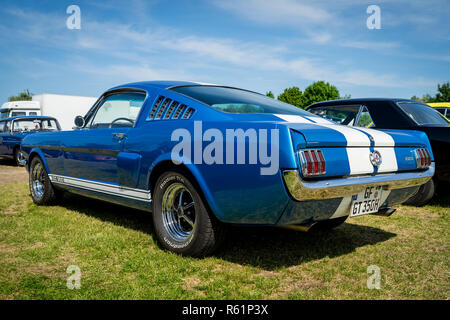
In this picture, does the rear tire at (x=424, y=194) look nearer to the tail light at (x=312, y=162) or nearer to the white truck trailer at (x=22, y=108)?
the tail light at (x=312, y=162)

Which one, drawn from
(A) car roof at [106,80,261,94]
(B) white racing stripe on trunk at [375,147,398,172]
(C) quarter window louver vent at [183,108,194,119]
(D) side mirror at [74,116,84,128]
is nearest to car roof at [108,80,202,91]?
(A) car roof at [106,80,261,94]

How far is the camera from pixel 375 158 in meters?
2.69

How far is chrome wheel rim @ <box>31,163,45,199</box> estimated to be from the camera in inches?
201

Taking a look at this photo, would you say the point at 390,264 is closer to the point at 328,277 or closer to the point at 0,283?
the point at 328,277

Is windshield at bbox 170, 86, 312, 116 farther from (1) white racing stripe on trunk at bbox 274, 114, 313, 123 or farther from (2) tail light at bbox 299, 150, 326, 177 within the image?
(2) tail light at bbox 299, 150, 326, 177

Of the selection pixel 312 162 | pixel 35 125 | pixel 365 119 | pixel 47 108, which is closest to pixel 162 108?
pixel 312 162

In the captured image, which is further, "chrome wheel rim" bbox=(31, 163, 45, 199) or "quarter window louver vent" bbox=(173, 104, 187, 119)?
"chrome wheel rim" bbox=(31, 163, 45, 199)

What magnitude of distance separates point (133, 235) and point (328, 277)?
1.85 meters

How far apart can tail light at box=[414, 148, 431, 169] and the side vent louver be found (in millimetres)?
1809

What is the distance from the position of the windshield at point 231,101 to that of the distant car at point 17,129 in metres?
9.20

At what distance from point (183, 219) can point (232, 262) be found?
55 cm
